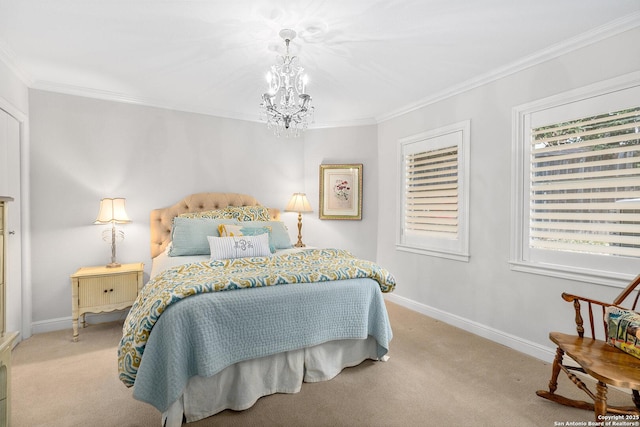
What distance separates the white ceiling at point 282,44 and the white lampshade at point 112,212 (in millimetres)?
1148

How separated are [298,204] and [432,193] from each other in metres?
1.73

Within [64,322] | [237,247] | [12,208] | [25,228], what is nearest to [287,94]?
[237,247]

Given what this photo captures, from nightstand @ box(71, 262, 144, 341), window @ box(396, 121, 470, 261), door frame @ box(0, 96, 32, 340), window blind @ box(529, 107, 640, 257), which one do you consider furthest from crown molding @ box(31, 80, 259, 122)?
window blind @ box(529, 107, 640, 257)

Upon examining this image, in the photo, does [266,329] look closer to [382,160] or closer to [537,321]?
[537,321]

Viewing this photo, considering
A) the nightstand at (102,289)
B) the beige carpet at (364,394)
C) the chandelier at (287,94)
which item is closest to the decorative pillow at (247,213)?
the nightstand at (102,289)

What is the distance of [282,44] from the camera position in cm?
245

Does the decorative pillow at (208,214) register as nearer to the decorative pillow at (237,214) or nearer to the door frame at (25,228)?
the decorative pillow at (237,214)

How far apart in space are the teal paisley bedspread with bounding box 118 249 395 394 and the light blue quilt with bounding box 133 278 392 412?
0.04 metres

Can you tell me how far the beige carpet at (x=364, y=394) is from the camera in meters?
1.87

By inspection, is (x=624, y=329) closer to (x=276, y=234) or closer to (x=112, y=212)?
(x=276, y=234)

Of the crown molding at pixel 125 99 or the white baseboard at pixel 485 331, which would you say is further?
the crown molding at pixel 125 99

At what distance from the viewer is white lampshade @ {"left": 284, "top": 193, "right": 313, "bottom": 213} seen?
443cm

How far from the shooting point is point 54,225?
10.6 ft

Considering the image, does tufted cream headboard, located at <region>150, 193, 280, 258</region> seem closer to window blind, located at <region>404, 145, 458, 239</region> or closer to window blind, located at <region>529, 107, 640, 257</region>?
window blind, located at <region>404, 145, 458, 239</region>
